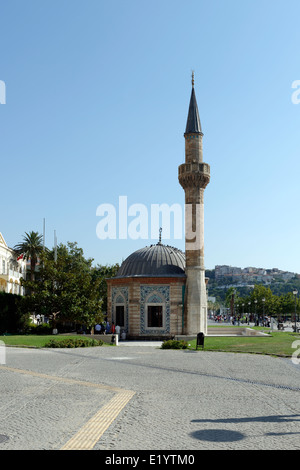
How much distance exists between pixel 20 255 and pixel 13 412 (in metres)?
63.2

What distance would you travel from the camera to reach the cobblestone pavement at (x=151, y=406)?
761 cm

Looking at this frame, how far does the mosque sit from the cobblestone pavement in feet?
70.4

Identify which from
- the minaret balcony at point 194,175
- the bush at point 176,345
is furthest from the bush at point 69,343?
the minaret balcony at point 194,175

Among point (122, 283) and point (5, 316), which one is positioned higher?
point (122, 283)

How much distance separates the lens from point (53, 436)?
781cm

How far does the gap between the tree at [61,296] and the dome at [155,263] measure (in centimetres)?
376

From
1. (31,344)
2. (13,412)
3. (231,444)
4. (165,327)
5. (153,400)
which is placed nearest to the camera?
(231,444)

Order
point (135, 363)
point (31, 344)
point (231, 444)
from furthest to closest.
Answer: point (31, 344), point (135, 363), point (231, 444)

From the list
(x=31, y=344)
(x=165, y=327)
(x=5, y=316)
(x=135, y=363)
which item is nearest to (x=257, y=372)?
(x=135, y=363)

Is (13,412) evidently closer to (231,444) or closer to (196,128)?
(231,444)

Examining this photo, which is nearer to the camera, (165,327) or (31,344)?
(31,344)

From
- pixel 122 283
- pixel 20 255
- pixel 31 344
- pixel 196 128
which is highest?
pixel 196 128

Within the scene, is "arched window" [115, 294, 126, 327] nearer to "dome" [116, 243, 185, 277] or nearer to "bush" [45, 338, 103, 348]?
"dome" [116, 243, 185, 277]

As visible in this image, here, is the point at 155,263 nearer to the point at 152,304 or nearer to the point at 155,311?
the point at 152,304
